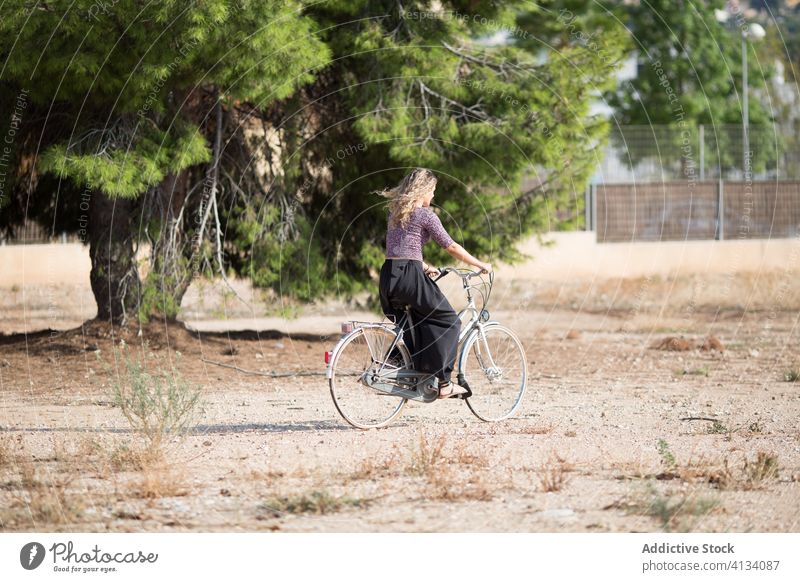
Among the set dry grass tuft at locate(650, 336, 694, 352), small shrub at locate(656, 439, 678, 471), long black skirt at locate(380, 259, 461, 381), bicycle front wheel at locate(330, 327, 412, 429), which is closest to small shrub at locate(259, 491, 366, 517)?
bicycle front wheel at locate(330, 327, 412, 429)

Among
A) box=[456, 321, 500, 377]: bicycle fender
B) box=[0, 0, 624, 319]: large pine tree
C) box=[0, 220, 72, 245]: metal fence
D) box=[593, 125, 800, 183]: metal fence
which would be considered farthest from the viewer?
box=[593, 125, 800, 183]: metal fence

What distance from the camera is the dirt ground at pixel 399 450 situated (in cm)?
619

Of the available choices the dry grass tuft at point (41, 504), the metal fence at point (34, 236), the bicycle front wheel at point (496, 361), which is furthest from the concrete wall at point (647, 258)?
the dry grass tuft at point (41, 504)

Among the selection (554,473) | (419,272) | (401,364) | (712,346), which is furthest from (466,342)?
(712,346)

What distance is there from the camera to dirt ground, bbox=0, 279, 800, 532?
6191 mm

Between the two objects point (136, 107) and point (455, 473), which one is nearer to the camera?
point (455, 473)

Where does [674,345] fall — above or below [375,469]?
above

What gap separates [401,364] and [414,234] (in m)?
0.97

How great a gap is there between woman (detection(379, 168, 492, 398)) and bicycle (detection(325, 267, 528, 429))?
0.34 ft

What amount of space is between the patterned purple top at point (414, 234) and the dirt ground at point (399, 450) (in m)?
1.31

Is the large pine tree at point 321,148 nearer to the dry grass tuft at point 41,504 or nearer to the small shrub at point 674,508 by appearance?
the dry grass tuft at point 41,504

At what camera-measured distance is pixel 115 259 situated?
1304 centimetres

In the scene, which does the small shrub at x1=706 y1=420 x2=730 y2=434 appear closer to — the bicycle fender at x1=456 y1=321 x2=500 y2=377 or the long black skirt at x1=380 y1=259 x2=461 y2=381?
the bicycle fender at x1=456 y1=321 x2=500 y2=377

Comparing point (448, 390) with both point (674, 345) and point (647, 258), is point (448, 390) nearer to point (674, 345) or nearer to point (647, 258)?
point (674, 345)
